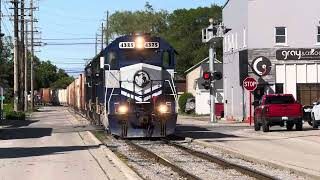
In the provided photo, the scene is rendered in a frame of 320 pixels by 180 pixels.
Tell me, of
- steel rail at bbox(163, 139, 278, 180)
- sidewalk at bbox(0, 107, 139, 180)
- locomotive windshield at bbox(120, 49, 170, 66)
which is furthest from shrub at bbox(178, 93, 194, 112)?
steel rail at bbox(163, 139, 278, 180)

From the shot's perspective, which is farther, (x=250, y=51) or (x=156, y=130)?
(x=250, y=51)

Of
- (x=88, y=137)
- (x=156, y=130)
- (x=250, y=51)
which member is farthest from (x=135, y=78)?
(x=250, y=51)

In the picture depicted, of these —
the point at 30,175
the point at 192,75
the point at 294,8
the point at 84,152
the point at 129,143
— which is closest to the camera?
the point at 30,175

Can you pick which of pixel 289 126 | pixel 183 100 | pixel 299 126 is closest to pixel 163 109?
pixel 299 126

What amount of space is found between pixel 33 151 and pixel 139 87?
16.8 feet

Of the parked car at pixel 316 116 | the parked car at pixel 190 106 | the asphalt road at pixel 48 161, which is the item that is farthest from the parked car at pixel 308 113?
the parked car at pixel 190 106

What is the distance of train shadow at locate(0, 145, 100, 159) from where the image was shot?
19250 millimetres

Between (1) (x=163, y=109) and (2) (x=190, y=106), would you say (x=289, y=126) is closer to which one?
(1) (x=163, y=109)

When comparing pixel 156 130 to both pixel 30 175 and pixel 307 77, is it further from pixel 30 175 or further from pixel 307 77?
pixel 307 77

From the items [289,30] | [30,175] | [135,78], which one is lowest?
[30,175]

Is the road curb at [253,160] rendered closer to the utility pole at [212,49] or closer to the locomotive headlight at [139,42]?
the locomotive headlight at [139,42]

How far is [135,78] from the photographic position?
2392cm

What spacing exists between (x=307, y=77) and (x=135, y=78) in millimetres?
23712

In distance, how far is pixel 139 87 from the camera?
Result: 23844 millimetres
